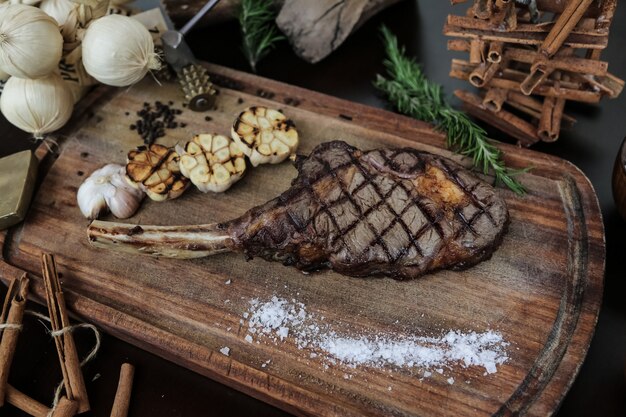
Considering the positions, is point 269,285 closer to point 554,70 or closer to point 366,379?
point 366,379

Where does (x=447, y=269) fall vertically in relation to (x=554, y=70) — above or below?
below

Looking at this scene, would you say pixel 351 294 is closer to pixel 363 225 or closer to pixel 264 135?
pixel 363 225

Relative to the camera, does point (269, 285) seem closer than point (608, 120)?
Yes

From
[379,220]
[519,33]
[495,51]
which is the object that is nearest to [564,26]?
[519,33]

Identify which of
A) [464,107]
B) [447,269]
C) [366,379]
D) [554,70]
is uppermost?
[554,70]

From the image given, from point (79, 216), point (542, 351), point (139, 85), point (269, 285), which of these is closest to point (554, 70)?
point (542, 351)

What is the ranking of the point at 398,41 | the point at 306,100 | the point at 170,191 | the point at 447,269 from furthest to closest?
the point at 398,41 → the point at 306,100 → the point at 170,191 → the point at 447,269

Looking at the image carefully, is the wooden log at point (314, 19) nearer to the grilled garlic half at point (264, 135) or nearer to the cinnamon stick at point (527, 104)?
the grilled garlic half at point (264, 135)

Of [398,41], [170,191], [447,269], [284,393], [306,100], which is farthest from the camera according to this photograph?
[398,41]

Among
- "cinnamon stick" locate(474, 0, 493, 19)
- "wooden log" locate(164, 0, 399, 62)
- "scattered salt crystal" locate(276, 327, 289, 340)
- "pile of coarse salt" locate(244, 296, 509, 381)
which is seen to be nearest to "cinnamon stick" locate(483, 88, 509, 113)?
"cinnamon stick" locate(474, 0, 493, 19)
